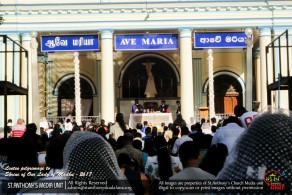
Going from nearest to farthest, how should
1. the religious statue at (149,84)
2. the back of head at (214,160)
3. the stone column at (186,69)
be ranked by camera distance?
the back of head at (214,160), the stone column at (186,69), the religious statue at (149,84)

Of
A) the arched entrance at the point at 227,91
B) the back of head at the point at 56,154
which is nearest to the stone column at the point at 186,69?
the arched entrance at the point at 227,91

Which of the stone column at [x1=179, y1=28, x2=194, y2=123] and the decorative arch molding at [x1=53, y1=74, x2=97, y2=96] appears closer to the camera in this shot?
the stone column at [x1=179, y1=28, x2=194, y2=123]

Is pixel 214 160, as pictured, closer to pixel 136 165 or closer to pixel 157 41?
pixel 136 165

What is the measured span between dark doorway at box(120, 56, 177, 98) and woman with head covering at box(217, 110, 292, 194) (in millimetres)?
29657

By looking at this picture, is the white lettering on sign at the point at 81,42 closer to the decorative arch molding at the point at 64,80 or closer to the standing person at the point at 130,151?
the decorative arch molding at the point at 64,80

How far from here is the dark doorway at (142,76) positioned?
32969 mm

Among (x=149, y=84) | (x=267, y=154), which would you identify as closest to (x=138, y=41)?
(x=149, y=84)

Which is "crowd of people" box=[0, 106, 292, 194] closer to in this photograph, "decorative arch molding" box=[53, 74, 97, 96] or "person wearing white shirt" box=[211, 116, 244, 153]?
"person wearing white shirt" box=[211, 116, 244, 153]

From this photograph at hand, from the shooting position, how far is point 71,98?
32531 millimetres

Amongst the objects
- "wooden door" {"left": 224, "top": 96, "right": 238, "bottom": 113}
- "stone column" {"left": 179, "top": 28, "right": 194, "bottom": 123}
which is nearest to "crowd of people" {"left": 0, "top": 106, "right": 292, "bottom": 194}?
"stone column" {"left": 179, "top": 28, "right": 194, "bottom": 123}

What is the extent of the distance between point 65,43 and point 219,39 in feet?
22.6

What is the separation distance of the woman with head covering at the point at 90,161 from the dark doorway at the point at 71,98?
92.9 ft

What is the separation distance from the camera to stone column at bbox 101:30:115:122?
27062mm

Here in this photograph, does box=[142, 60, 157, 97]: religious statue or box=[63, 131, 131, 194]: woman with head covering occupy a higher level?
box=[142, 60, 157, 97]: religious statue
